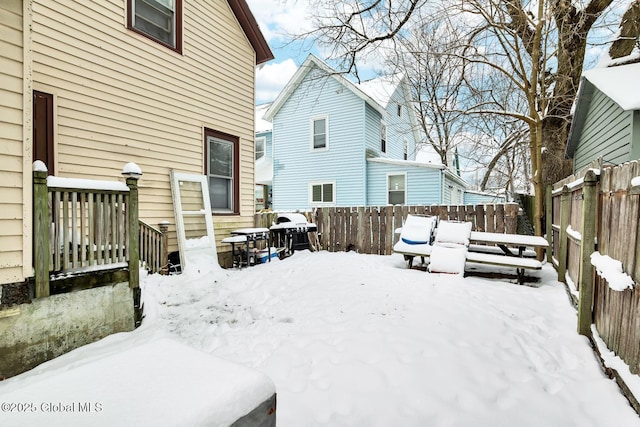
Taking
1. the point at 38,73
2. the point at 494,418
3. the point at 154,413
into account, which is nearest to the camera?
the point at 154,413

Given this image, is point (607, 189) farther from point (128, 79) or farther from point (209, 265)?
point (128, 79)

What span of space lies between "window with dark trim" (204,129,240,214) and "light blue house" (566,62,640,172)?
7040 millimetres

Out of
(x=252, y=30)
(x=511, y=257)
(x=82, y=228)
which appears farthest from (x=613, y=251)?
(x=252, y=30)

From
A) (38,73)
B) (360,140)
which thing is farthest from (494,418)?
(360,140)

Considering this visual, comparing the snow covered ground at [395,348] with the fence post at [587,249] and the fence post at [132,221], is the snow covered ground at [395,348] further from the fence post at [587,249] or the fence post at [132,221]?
the fence post at [132,221]

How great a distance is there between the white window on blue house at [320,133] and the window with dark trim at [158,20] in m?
7.98

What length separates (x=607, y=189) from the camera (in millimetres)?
2621

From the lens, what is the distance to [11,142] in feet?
8.70

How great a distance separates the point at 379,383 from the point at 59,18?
6040mm

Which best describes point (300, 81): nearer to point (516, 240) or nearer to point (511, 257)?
point (516, 240)

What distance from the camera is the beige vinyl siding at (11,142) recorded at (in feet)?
8.57

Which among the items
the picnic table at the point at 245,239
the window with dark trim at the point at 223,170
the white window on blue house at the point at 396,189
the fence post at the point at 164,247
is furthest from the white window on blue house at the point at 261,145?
the fence post at the point at 164,247

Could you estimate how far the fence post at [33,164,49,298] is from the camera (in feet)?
9.12

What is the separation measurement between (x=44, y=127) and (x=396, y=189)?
1088 cm
